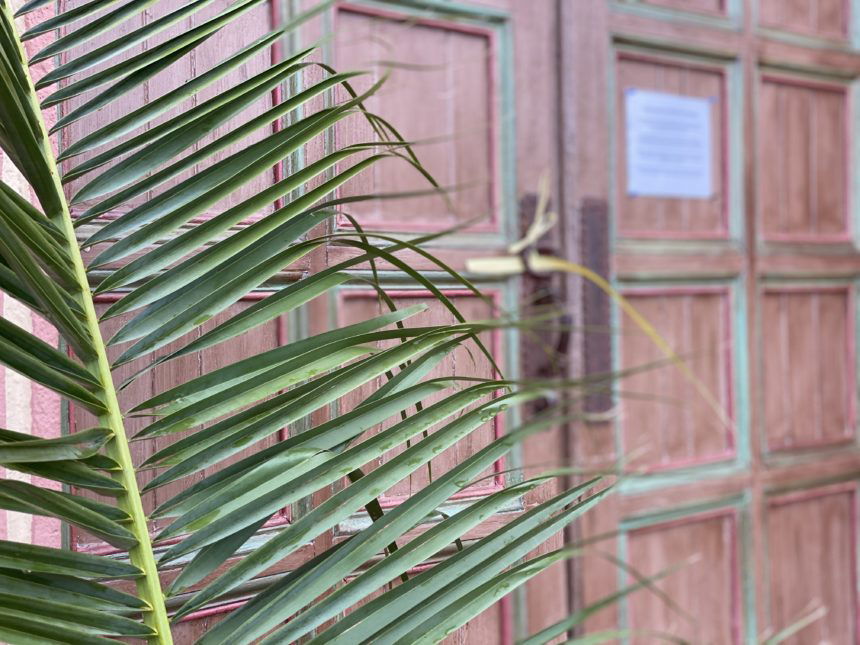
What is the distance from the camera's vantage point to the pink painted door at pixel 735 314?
1659 millimetres

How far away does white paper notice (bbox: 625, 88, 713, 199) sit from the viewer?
1.69 metres

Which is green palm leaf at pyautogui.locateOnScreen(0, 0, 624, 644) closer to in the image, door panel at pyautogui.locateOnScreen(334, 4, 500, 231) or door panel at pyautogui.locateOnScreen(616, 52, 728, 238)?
door panel at pyautogui.locateOnScreen(334, 4, 500, 231)

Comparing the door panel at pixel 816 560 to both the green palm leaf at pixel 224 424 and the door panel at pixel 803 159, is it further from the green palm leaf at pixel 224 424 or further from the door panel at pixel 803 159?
the green palm leaf at pixel 224 424

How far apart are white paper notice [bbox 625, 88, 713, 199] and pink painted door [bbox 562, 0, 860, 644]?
0.05 ft

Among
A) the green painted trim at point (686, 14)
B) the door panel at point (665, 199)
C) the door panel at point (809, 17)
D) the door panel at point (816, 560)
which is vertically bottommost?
the door panel at point (816, 560)

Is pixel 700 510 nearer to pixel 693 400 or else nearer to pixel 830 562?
pixel 693 400

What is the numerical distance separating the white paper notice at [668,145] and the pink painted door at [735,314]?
0.6 inches

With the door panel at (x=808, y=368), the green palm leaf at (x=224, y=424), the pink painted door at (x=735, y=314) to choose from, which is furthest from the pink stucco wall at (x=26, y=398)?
the door panel at (x=808, y=368)

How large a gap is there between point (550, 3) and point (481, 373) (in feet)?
3.70

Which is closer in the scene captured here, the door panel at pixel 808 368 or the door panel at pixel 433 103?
the door panel at pixel 433 103

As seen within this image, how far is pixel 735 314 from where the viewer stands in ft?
5.94

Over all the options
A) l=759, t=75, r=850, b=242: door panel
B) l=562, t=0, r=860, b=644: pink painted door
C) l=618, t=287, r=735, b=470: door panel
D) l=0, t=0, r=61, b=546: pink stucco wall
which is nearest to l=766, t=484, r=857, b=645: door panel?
l=562, t=0, r=860, b=644: pink painted door

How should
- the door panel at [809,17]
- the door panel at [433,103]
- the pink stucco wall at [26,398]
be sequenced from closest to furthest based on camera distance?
the pink stucco wall at [26,398]
the door panel at [433,103]
the door panel at [809,17]

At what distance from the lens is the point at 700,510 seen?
69.6 inches
